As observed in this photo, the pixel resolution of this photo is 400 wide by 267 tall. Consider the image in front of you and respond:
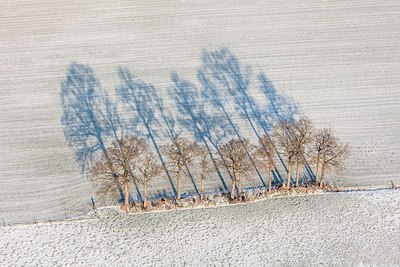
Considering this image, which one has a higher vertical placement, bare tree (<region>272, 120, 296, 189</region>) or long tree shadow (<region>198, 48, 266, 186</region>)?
long tree shadow (<region>198, 48, 266, 186</region>)

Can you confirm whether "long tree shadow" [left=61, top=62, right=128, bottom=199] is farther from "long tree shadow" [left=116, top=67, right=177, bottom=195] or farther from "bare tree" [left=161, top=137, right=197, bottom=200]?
"bare tree" [left=161, top=137, right=197, bottom=200]

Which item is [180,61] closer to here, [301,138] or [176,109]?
[176,109]

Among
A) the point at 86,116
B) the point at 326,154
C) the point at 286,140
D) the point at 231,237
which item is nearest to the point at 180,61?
the point at 86,116

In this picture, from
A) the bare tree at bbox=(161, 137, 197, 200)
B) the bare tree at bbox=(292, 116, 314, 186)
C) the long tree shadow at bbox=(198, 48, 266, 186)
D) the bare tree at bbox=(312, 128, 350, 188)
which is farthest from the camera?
the long tree shadow at bbox=(198, 48, 266, 186)

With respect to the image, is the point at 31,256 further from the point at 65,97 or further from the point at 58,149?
the point at 65,97

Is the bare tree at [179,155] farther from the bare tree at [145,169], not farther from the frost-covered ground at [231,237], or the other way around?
the frost-covered ground at [231,237]

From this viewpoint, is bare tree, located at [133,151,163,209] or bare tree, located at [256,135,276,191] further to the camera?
bare tree, located at [256,135,276,191]

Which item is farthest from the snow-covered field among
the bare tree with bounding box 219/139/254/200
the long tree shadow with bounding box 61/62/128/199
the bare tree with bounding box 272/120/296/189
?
the bare tree with bounding box 219/139/254/200
